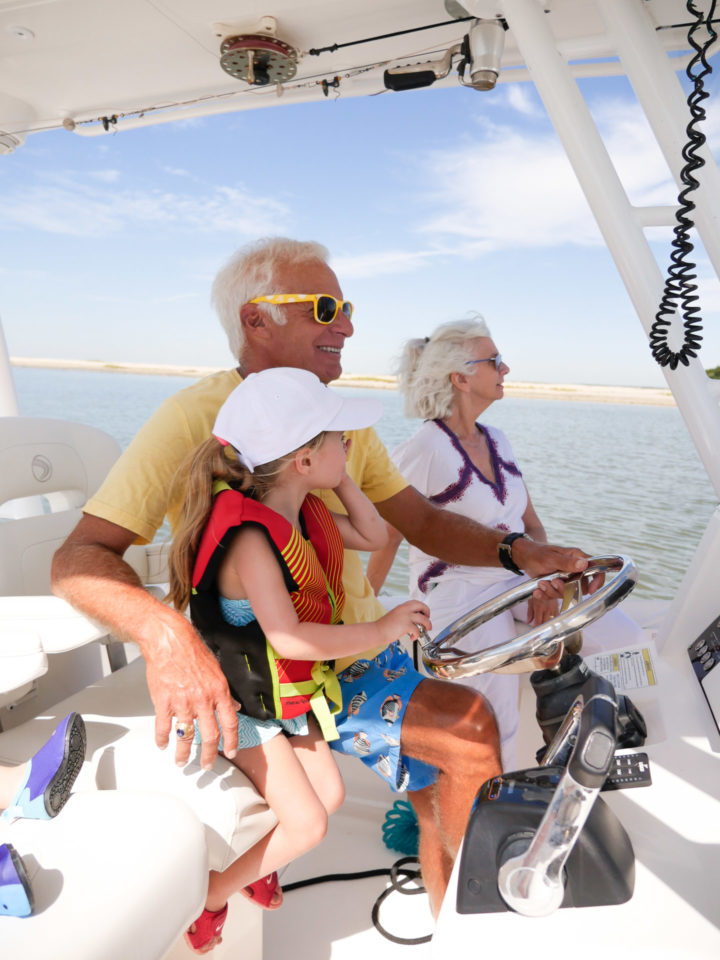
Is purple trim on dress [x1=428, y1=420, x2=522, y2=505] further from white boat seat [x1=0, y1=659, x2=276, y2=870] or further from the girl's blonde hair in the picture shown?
white boat seat [x1=0, y1=659, x2=276, y2=870]

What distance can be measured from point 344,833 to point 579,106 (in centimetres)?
183

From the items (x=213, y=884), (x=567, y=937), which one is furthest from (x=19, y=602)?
(x=567, y=937)

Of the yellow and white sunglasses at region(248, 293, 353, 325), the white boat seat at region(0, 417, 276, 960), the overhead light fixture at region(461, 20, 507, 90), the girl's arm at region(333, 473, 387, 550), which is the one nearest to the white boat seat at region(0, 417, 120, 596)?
the white boat seat at region(0, 417, 276, 960)

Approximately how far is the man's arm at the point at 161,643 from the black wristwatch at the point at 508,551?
78 centimetres

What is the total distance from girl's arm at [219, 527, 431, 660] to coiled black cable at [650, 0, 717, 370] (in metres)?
0.64

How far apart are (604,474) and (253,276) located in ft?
37.0

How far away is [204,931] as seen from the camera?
1247 mm

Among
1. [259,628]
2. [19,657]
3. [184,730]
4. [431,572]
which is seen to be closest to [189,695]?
[184,730]

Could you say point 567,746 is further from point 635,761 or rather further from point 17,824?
point 17,824

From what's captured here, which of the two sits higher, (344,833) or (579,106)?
(579,106)

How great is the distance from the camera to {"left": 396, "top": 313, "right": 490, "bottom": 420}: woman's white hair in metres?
2.70

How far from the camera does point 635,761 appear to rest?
106 cm

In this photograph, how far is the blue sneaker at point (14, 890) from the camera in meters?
0.88

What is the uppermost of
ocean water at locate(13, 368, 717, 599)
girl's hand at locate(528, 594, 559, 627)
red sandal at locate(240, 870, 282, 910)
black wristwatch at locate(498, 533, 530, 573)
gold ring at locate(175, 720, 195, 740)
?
black wristwatch at locate(498, 533, 530, 573)
